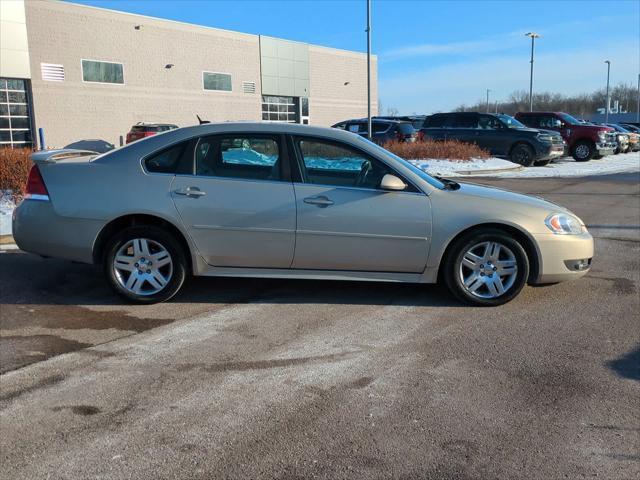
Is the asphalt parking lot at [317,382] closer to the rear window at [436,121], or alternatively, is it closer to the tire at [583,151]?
the rear window at [436,121]

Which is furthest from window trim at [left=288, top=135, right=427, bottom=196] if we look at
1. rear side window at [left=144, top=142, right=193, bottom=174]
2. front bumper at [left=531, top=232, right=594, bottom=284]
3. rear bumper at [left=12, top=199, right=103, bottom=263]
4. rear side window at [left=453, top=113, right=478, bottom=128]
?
rear side window at [left=453, top=113, right=478, bottom=128]

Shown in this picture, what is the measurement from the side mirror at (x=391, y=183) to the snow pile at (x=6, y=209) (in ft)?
18.1

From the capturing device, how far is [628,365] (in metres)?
4.19

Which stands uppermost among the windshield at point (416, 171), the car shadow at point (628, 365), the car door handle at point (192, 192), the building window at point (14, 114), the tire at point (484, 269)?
the building window at point (14, 114)

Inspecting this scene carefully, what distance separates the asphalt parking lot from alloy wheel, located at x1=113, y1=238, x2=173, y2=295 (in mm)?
207

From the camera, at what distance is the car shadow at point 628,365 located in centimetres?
402

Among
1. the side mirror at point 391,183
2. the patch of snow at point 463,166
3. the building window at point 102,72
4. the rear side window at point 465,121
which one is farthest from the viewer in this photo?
the building window at point 102,72

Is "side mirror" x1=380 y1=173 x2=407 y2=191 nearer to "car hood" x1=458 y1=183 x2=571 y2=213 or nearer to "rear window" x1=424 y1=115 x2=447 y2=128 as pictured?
"car hood" x1=458 y1=183 x2=571 y2=213

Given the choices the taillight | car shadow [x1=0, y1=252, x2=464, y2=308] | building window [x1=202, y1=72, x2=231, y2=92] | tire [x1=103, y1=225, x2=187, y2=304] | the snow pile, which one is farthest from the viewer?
building window [x1=202, y1=72, x2=231, y2=92]

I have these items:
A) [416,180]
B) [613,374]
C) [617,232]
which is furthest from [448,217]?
[617,232]

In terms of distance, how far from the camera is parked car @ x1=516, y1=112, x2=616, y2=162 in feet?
85.0

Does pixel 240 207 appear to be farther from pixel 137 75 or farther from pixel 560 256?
pixel 137 75

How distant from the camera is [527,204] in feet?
18.1

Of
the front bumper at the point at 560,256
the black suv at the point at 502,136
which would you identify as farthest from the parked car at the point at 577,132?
the front bumper at the point at 560,256
